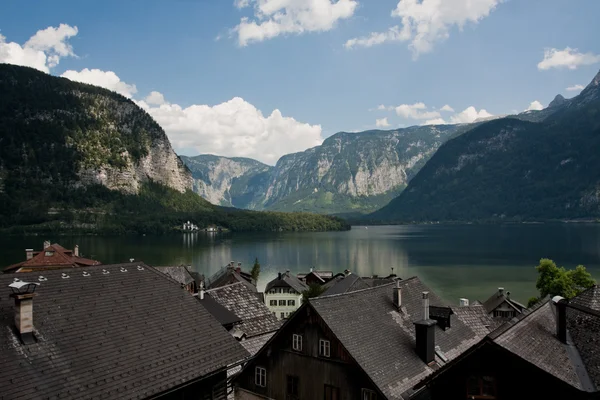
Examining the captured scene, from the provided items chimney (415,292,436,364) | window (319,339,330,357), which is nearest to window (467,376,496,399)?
chimney (415,292,436,364)

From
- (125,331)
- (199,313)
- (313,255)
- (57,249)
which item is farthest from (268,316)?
(313,255)

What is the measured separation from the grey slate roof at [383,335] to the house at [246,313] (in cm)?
1235

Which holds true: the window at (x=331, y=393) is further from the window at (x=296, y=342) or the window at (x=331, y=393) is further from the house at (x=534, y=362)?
the house at (x=534, y=362)

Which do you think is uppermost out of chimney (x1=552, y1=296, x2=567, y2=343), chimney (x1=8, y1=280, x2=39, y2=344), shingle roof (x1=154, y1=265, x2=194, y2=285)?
chimney (x1=8, y1=280, x2=39, y2=344)

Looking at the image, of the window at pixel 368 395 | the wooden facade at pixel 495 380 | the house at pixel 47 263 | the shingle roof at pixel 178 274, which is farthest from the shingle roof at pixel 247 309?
the house at pixel 47 263

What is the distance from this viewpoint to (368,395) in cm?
1784

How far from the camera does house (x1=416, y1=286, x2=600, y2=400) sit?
12.6 meters

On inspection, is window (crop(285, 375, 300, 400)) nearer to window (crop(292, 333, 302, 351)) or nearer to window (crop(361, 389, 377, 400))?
window (crop(292, 333, 302, 351))

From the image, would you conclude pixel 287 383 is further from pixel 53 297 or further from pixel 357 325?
pixel 53 297

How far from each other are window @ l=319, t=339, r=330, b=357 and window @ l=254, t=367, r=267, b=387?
12.8ft

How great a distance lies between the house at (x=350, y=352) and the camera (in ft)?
60.0

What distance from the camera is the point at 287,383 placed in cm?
2078

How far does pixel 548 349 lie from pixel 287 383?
1159 cm

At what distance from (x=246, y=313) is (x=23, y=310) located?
24598 mm
